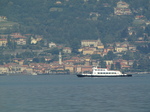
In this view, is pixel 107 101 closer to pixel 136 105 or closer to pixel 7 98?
pixel 136 105

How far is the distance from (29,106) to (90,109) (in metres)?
5.07

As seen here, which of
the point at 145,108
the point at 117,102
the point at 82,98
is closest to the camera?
the point at 145,108

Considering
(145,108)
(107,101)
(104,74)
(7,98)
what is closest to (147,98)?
(107,101)

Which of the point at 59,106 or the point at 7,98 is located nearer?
the point at 59,106

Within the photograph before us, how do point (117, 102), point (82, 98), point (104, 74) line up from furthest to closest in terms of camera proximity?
point (104, 74) < point (82, 98) < point (117, 102)

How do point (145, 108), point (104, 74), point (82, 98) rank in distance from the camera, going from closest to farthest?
point (145, 108) < point (82, 98) < point (104, 74)

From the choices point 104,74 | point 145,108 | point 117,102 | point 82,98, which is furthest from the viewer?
point 104,74

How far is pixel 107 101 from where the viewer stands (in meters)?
55.6

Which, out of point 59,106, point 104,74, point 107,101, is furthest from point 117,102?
point 104,74

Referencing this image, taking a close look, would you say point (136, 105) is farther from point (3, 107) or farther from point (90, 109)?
point (3, 107)

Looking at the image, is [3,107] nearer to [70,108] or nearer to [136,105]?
[70,108]

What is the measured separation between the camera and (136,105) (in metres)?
51.9

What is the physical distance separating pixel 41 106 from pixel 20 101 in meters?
4.85

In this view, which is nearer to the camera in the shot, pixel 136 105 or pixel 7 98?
pixel 136 105
